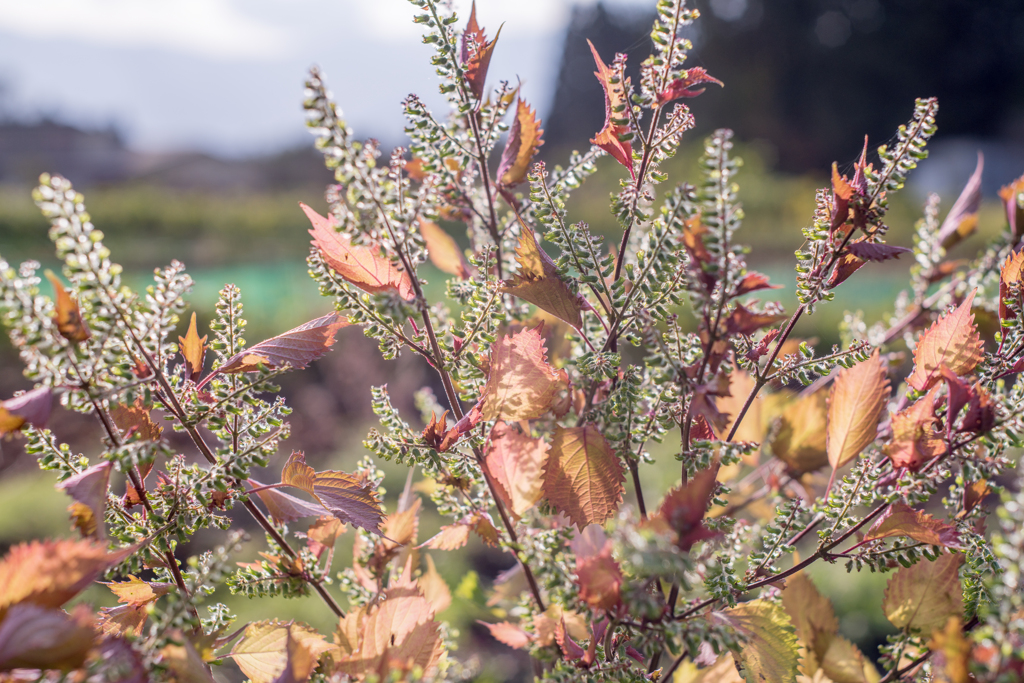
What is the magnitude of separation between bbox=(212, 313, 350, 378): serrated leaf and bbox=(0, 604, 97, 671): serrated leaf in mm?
164

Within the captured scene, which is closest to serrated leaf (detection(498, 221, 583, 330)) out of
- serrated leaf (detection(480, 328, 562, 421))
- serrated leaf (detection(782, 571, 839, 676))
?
serrated leaf (detection(480, 328, 562, 421))

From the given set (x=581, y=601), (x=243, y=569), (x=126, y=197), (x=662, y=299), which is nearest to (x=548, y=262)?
(x=662, y=299)

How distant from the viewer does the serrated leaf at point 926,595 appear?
1.59ft

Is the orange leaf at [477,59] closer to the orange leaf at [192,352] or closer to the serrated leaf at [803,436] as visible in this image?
the orange leaf at [192,352]

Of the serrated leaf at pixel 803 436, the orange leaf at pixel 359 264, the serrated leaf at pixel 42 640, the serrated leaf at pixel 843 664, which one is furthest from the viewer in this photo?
the serrated leaf at pixel 803 436

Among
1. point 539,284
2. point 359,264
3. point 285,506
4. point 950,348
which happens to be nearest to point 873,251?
point 950,348

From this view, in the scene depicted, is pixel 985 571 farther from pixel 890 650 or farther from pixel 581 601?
pixel 581 601

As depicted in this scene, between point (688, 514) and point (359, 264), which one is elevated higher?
point (359, 264)

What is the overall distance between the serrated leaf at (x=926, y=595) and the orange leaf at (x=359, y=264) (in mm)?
468

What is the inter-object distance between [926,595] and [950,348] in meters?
0.21

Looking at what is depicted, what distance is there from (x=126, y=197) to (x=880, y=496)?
12402mm

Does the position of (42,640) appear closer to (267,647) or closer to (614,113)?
(267,647)

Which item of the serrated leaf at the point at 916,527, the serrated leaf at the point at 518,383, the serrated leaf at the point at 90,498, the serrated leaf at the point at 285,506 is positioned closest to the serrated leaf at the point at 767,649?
the serrated leaf at the point at 916,527

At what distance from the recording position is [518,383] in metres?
0.41
